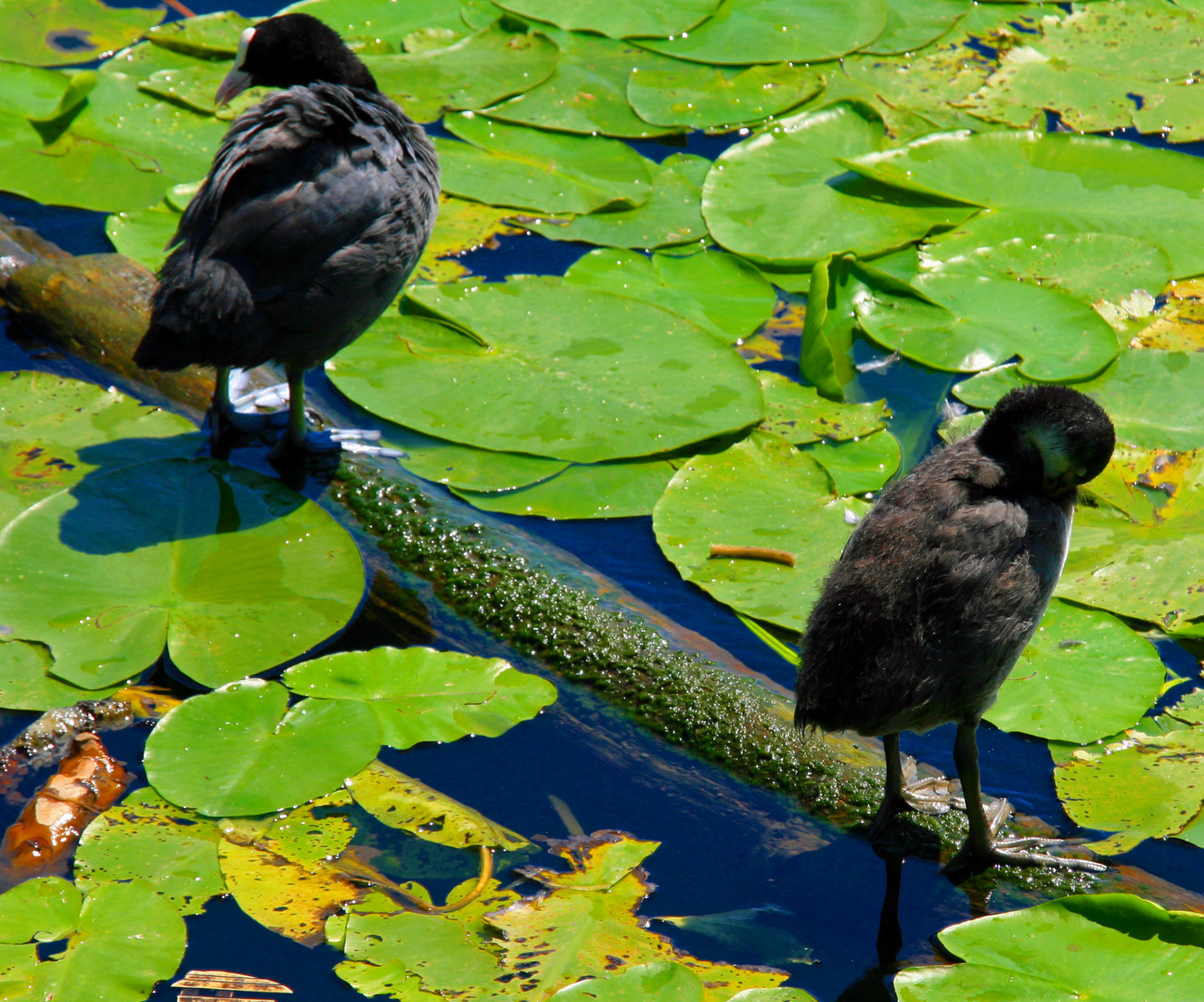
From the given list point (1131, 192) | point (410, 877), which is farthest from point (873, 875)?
point (1131, 192)

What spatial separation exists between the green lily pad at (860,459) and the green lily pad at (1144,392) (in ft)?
1.47

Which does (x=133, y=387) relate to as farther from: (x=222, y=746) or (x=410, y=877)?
(x=410, y=877)

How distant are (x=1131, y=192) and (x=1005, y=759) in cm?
314

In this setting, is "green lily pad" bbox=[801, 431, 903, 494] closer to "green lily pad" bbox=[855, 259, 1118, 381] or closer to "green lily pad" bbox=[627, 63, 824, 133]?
"green lily pad" bbox=[855, 259, 1118, 381]

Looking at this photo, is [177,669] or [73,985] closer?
[73,985]

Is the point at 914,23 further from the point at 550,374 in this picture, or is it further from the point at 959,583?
the point at 959,583

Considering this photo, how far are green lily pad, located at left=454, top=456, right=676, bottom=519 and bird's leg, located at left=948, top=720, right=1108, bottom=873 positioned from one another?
56.3 inches

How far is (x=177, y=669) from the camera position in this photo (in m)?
3.32

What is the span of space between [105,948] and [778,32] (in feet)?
17.7

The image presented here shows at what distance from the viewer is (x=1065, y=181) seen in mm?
5180

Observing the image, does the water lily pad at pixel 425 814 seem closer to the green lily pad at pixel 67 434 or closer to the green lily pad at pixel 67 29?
the green lily pad at pixel 67 434

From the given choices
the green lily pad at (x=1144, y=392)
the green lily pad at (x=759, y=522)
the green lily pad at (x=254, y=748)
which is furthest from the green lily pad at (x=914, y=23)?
the green lily pad at (x=254, y=748)

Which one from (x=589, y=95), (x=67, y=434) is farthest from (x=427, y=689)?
(x=589, y=95)

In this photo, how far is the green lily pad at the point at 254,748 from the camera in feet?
9.41
